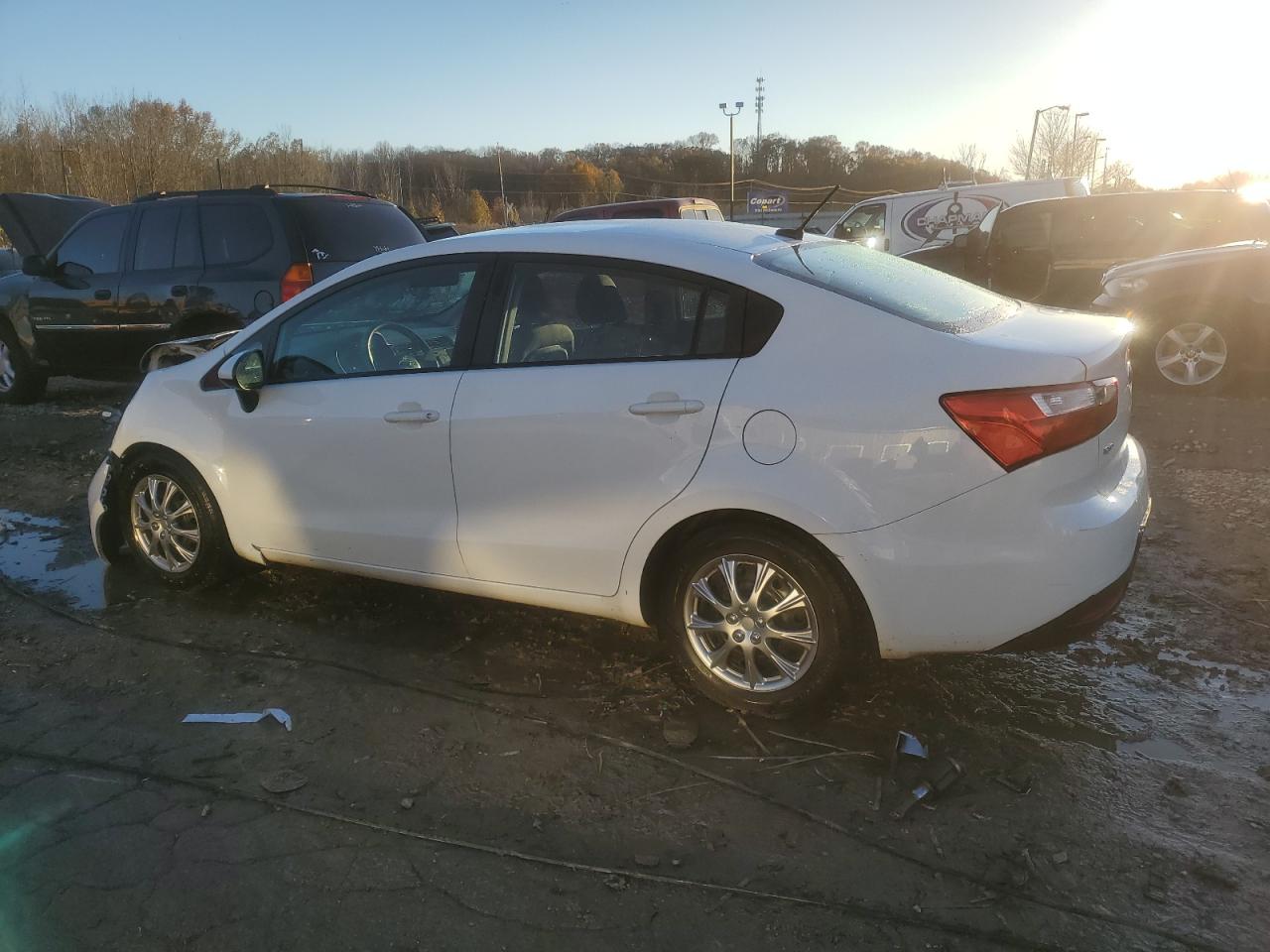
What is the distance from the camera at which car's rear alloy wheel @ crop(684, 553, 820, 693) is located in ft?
10.5

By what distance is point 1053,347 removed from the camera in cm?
306

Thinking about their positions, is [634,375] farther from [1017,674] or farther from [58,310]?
[58,310]

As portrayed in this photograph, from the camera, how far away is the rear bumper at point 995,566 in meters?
2.86

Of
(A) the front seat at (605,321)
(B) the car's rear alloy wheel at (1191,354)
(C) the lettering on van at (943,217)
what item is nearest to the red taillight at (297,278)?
(A) the front seat at (605,321)

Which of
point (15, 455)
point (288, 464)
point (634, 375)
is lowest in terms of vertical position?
point (15, 455)

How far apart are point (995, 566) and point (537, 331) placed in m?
1.79

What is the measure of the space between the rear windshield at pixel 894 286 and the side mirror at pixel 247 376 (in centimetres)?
219

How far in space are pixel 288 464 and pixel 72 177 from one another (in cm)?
3963

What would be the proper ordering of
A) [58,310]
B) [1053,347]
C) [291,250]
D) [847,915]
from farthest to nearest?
[58,310]
[291,250]
[1053,347]
[847,915]

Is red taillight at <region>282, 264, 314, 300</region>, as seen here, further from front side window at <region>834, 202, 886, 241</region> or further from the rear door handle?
front side window at <region>834, 202, 886, 241</region>

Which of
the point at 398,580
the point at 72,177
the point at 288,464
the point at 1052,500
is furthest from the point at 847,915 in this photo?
the point at 72,177

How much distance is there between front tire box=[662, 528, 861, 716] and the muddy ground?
152mm

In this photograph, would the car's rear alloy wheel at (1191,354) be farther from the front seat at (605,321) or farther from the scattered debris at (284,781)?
the scattered debris at (284,781)

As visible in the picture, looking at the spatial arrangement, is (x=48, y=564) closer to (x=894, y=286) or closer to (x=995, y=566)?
(x=894, y=286)
